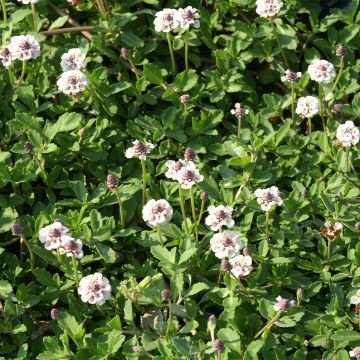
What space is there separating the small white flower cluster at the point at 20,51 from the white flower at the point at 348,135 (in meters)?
1.28

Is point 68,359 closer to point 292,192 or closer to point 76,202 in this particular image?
point 76,202

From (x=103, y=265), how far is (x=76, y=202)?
27 cm

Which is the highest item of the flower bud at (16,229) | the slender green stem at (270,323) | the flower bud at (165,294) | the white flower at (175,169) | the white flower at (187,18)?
the white flower at (187,18)

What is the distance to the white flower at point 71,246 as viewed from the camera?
293 cm

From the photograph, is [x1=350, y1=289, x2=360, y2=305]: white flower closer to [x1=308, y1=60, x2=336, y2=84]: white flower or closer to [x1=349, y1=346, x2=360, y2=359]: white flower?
[x1=349, y1=346, x2=360, y2=359]: white flower

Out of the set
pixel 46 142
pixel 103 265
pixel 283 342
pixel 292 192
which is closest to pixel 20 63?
pixel 46 142

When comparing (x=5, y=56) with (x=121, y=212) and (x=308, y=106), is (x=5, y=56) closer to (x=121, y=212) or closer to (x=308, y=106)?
(x=121, y=212)

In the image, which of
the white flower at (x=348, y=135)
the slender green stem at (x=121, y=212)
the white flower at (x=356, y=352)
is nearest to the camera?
the white flower at (x=356, y=352)

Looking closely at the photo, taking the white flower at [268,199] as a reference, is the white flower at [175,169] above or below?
above

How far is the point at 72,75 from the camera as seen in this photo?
11.2 ft

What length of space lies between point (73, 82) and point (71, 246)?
0.79 m

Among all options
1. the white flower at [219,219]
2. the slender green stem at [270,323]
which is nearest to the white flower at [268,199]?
the white flower at [219,219]

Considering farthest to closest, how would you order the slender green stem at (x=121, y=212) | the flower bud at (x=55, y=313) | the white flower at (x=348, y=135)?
the white flower at (x=348, y=135) < the slender green stem at (x=121, y=212) < the flower bud at (x=55, y=313)

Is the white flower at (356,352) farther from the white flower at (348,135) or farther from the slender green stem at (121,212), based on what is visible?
the slender green stem at (121,212)
